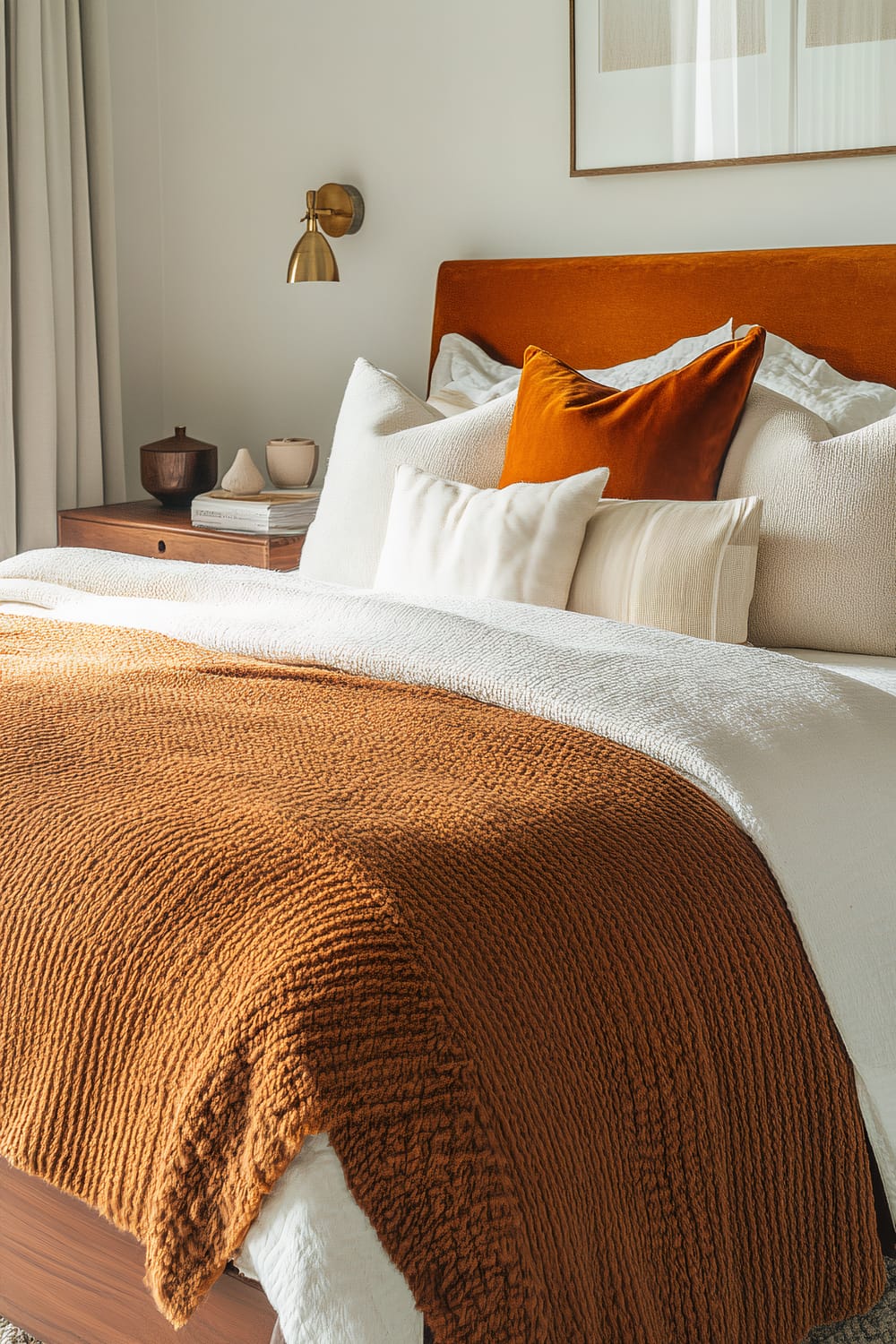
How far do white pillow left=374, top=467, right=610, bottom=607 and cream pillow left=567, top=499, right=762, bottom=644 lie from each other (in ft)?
0.20

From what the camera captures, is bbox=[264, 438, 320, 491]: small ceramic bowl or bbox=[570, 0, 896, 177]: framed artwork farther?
bbox=[264, 438, 320, 491]: small ceramic bowl

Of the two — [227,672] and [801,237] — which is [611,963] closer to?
[227,672]

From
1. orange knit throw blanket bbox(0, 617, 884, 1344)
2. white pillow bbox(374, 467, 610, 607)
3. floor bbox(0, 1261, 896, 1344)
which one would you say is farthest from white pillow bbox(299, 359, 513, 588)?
floor bbox(0, 1261, 896, 1344)

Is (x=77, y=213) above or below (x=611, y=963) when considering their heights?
above

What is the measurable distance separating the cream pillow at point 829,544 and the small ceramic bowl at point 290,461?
1405 mm

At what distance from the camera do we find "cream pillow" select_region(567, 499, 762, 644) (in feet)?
6.23

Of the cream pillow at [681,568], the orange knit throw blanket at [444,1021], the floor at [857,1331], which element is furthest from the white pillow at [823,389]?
the floor at [857,1331]

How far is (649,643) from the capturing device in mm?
1561

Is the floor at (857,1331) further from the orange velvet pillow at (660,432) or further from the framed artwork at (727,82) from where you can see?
the framed artwork at (727,82)

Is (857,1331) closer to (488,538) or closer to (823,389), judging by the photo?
(488,538)

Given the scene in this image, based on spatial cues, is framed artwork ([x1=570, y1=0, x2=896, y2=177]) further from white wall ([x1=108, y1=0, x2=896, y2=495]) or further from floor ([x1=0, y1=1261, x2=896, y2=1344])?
floor ([x1=0, y1=1261, x2=896, y2=1344])

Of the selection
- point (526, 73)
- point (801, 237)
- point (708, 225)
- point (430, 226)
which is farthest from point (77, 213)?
point (801, 237)

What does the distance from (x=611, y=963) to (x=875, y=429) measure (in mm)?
1263

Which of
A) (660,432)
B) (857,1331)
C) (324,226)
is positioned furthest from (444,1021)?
(324,226)
